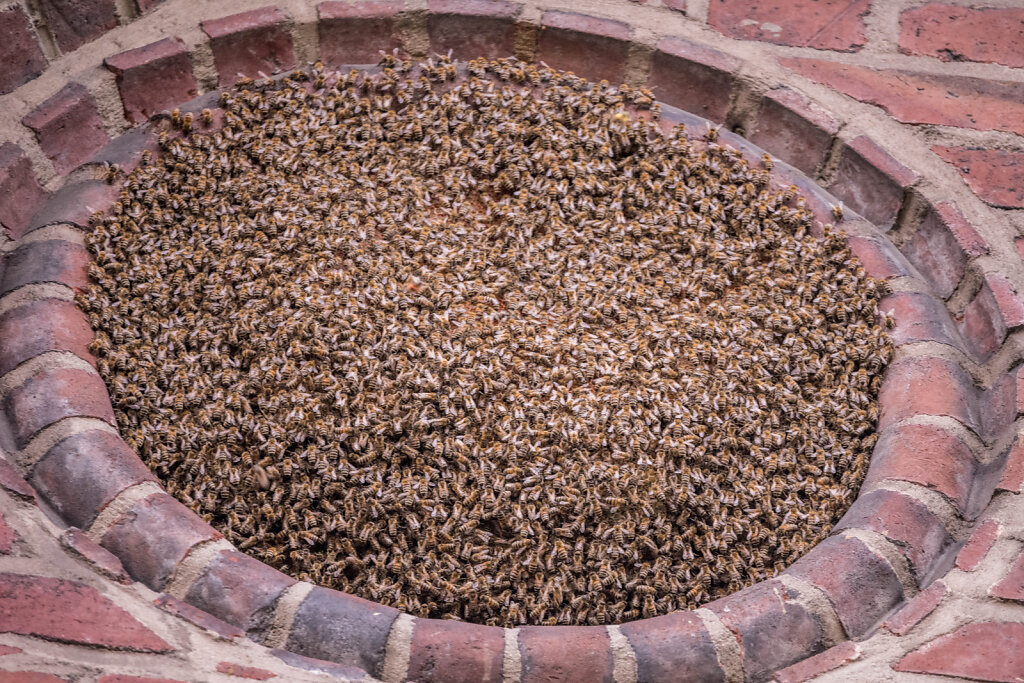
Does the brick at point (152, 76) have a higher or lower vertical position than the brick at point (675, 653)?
higher

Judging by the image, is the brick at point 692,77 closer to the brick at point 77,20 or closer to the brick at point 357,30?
the brick at point 357,30

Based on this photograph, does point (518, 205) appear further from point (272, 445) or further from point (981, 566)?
point (981, 566)

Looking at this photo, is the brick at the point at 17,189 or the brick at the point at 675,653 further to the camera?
the brick at the point at 17,189

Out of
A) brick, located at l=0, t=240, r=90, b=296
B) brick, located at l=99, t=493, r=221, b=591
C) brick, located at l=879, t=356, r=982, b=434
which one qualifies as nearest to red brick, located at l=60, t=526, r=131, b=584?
brick, located at l=99, t=493, r=221, b=591

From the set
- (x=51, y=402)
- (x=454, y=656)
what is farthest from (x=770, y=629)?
(x=51, y=402)

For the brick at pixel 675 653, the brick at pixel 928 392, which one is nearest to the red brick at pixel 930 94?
the brick at pixel 928 392

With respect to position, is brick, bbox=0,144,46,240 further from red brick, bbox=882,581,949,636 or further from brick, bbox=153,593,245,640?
red brick, bbox=882,581,949,636
